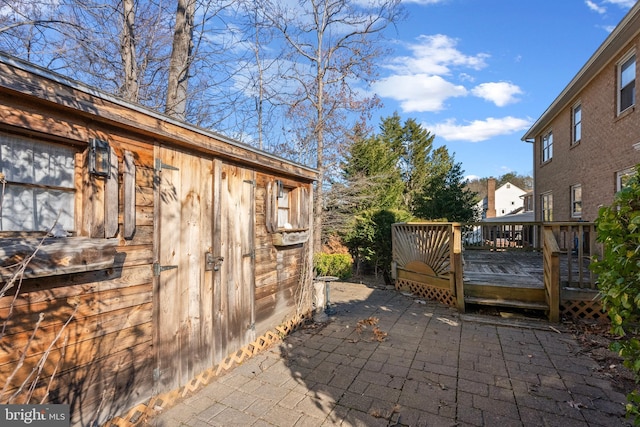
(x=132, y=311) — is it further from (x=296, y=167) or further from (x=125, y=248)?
(x=296, y=167)

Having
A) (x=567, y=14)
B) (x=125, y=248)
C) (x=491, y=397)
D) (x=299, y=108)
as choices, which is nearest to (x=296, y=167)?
(x=125, y=248)

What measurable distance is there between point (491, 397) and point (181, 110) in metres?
6.74

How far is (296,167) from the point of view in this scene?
4941mm

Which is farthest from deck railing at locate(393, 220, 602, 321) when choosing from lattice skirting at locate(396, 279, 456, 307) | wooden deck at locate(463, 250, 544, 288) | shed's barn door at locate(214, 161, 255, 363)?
shed's barn door at locate(214, 161, 255, 363)

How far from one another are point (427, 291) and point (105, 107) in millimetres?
6454

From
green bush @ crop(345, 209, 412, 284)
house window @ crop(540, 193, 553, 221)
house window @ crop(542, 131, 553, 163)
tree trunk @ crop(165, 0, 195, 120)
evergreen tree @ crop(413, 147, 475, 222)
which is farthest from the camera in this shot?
evergreen tree @ crop(413, 147, 475, 222)

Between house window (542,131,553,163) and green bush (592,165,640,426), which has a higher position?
house window (542,131,553,163)

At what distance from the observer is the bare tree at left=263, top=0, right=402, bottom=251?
11164 millimetres

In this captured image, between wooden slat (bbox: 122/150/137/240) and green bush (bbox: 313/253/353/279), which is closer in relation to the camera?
wooden slat (bbox: 122/150/137/240)

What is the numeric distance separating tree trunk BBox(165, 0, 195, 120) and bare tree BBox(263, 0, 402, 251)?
592 centimetres

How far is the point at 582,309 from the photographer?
500cm

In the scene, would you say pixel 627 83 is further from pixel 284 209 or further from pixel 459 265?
pixel 284 209

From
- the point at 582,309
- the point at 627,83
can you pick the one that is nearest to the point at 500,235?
the point at 627,83

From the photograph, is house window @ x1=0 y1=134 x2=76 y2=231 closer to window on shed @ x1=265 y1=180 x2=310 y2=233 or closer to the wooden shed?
the wooden shed
